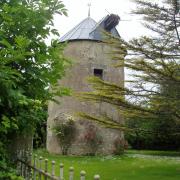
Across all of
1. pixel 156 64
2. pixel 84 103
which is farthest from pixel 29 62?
pixel 84 103

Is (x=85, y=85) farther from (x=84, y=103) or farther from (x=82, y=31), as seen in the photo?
(x=82, y=31)

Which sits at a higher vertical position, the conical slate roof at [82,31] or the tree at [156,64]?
the conical slate roof at [82,31]

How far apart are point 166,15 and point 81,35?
10899mm

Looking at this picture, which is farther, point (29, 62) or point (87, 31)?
point (87, 31)

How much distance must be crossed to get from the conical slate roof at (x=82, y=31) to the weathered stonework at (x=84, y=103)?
1.25 ft

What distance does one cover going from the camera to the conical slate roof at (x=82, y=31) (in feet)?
74.2

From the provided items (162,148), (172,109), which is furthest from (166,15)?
(162,148)

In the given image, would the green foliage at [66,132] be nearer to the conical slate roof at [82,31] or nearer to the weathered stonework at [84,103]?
the weathered stonework at [84,103]

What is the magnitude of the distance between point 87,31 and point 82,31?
1.01 ft

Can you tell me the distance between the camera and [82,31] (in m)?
23.3

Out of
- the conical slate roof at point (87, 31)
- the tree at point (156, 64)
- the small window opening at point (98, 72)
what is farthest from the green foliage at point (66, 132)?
the tree at point (156, 64)

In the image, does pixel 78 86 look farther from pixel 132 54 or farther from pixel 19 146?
pixel 19 146

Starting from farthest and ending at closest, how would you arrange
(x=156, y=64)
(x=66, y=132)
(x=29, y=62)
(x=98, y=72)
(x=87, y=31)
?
(x=87, y=31), (x=98, y=72), (x=66, y=132), (x=156, y=64), (x=29, y=62)

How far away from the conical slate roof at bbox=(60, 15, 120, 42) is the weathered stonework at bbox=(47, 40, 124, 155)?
0.33 m
